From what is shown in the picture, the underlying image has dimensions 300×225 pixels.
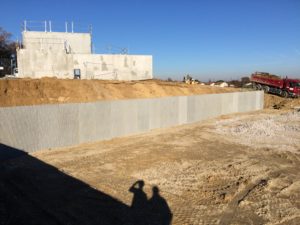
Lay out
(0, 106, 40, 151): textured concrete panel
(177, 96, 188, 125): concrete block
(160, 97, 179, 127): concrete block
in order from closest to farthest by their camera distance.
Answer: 1. (0, 106, 40, 151): textured concrete panel
2. (160, 97, 179, 127): concrete block
3. (177, 96, 188, 125): concrete block

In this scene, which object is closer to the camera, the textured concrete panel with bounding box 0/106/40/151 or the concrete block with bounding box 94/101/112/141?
the textured concrete panel with bounding box 0/106/40/151

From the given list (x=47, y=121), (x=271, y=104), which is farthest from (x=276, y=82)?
(x=47, y=121)

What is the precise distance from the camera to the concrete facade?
2831 centimetres

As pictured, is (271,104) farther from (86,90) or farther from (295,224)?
(295,224)

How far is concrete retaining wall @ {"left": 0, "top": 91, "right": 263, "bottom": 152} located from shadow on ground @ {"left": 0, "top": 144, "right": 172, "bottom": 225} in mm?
2068

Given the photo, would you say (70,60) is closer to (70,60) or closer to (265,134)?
(70,60)

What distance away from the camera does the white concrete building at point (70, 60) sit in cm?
2831

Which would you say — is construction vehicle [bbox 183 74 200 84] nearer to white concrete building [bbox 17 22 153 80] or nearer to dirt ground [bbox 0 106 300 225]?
white concrete building [bbox 17 22 153 80]

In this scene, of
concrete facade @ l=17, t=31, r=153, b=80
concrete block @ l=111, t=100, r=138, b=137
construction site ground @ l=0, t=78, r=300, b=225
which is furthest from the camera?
concrete facade @ l=17, t=31, r=153, b=80

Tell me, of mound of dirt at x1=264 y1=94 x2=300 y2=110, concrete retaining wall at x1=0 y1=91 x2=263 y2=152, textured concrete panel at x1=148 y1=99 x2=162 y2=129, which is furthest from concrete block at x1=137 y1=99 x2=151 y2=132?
mound of dirt at x1=264 y1=94 x2=300 y2=110

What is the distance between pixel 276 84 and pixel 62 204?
31.0m

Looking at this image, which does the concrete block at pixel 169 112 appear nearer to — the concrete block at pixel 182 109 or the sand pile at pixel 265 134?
the concrete block at pixel 182 109

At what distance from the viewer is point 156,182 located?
7.82 meters

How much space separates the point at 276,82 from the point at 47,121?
27.9 m
